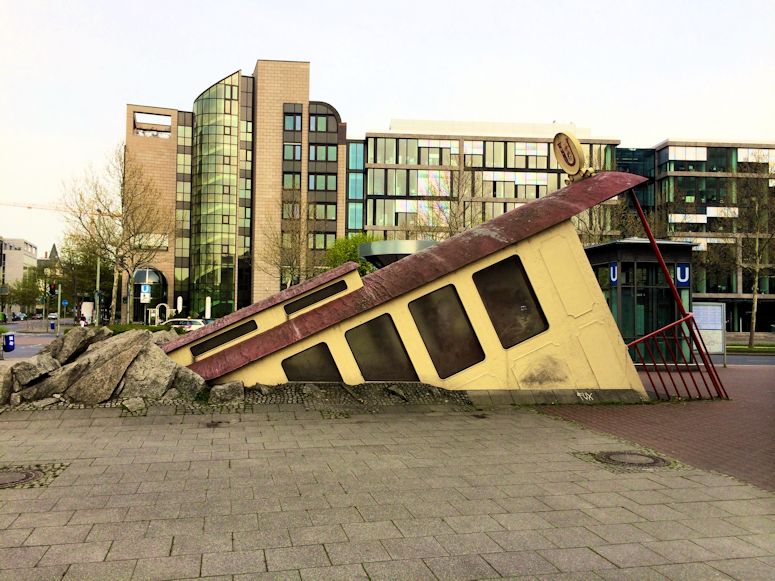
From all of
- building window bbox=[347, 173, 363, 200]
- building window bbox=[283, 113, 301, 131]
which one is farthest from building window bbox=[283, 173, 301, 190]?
building window bbox=[347, 173, 363, 200]

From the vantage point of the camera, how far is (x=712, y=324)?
72.2ft

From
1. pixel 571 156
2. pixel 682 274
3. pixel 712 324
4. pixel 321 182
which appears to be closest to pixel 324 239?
pixel 321 182

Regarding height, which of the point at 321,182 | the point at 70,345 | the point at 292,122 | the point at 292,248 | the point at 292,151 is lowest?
the point at 70,345

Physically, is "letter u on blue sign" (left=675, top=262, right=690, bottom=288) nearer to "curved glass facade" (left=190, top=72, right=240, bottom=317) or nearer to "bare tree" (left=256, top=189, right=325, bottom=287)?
"bare tree" (left=256, top=189, right=325, bottom=287)

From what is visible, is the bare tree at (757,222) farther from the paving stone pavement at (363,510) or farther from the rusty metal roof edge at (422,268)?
the paving stone pavement at (363,510)

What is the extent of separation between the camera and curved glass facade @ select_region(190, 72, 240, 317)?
70.8 meters

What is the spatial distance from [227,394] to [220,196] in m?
63.5

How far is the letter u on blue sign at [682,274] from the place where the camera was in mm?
19547

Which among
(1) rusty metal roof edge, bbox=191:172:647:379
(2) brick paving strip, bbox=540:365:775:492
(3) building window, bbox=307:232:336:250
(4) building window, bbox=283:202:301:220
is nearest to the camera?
(2) brick paving strip, bbox=540:365:775:492

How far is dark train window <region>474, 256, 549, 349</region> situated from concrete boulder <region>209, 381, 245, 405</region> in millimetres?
4949

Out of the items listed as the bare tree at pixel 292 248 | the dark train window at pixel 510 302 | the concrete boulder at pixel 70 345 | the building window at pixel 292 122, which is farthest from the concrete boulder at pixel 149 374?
the building window at pixel 292 122

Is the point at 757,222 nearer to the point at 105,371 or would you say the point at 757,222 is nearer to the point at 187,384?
the point at 187,384

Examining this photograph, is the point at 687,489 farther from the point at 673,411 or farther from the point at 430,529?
the point at 673,411

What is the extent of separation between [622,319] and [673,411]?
28.6ft
